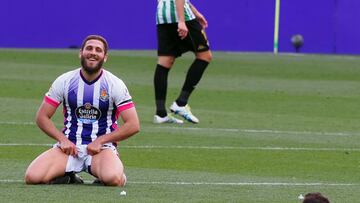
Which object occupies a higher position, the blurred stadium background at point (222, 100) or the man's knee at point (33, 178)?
the man's knee at point (33, 178)

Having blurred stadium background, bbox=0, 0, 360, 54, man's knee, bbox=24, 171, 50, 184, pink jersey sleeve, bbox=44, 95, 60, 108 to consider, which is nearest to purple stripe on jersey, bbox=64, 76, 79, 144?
pink jersey sleeve, bbox=44, 95, 60, 108

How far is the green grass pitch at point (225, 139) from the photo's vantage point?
29.8 ft

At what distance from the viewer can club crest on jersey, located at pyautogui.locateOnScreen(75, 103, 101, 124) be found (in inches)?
379

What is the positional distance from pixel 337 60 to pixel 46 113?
66.1 feet

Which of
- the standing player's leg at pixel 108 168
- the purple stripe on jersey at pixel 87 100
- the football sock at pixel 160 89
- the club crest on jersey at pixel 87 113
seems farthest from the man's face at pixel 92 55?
the football sock at pixel 160 89

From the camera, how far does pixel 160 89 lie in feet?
48.8

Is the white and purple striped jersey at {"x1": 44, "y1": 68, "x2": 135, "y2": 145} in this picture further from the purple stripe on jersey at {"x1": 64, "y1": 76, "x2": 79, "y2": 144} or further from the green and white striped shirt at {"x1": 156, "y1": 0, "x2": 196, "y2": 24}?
the green and white striped shirt at {"x1": 156, "y1": 0, "x2": 196, "y2": 24}

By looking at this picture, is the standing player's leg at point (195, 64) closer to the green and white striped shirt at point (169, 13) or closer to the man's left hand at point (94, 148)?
the green and white striped shirt at point (169, 13)

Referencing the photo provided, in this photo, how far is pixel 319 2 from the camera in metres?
31.6

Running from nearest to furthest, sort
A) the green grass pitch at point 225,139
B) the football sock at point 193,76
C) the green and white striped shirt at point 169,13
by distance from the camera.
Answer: the green grass pitch at point 225,139 → the green and white striped shirt at point 169,13 → the football sock at point 193,76

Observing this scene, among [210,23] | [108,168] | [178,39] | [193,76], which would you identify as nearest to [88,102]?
[108,168]

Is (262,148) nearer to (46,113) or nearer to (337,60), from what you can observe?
(46,113)

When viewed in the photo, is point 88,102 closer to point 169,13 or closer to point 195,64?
point 169,13

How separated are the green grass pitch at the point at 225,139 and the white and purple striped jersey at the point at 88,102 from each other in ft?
1.71
